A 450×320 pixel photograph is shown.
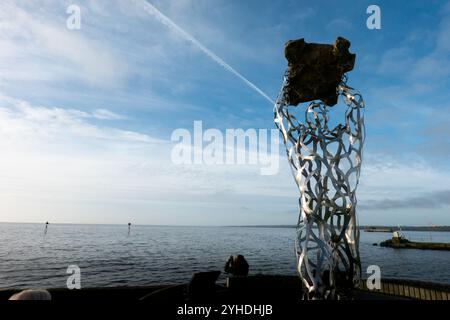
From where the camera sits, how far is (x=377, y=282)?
9.98 metres

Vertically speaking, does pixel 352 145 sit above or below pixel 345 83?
below

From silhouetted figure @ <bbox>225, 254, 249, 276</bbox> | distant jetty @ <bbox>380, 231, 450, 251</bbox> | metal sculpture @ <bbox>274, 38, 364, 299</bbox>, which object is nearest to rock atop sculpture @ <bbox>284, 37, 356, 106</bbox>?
metal sculpture @ <bbox>274, 38, 364, 299</bbox>

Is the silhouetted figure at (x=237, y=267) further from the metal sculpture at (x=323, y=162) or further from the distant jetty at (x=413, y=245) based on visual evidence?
the distant jetty at (x=413, y=245)

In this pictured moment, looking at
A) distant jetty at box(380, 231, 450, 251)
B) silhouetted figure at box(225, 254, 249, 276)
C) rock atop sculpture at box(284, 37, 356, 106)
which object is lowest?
distant jetty at box(380, 231, 450, 251)

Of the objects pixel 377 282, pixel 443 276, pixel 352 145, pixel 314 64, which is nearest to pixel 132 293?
pixel 352 145

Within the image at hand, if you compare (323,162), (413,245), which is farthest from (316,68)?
(413,245)

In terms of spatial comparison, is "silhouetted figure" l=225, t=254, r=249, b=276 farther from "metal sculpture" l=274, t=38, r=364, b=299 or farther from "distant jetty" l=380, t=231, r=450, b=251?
"distant jetty" l=380, t=231, r=450, b=251

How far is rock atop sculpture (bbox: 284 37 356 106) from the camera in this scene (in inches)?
292

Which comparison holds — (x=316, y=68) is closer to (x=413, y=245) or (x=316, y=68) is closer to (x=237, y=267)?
(x=237, y=267)

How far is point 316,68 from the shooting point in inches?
293

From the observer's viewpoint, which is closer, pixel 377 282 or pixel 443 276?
pixel 377 282
